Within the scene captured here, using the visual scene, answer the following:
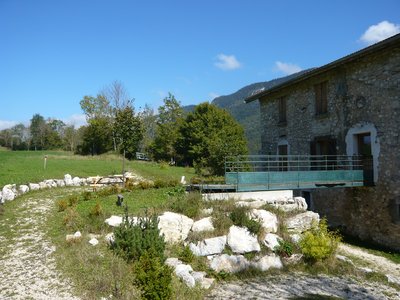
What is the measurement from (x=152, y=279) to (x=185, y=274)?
64.4 inches

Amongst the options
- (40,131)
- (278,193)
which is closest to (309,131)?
(278,193)

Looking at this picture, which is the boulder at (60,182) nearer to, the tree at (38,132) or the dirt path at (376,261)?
the dirt path at (376,261)

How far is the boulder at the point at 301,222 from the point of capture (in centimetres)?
1181

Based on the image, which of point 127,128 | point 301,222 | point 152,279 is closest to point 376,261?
point 301,222

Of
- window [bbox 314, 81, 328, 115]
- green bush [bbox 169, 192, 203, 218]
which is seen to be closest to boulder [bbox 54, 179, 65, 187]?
green bush [bbox 169, 192, 203, 218]

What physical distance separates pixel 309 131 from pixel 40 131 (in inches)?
2280

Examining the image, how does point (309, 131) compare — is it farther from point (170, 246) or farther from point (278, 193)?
point (170, 246)

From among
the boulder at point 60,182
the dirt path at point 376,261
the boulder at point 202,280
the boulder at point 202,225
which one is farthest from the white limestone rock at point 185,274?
the boulder at point 60,182

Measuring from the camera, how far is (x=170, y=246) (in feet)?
32.8

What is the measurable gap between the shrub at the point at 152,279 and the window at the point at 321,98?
12.7 metres

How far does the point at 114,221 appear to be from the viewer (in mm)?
10586

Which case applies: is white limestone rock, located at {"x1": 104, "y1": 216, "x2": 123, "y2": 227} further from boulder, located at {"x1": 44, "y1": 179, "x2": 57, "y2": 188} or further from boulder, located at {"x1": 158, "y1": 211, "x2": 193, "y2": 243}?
boulder, located at {"x1": 44, "y1": 179, "x2": 57, "y2": 188}

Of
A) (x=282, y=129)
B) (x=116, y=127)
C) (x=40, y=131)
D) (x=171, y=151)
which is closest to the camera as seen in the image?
(x=282, y=129)

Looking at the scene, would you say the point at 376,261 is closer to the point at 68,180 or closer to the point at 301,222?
the point at 301,222
